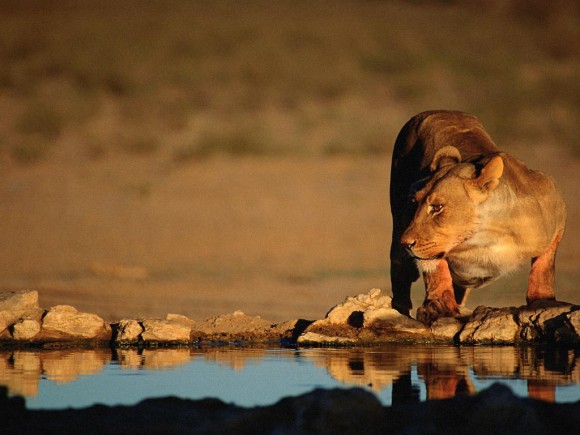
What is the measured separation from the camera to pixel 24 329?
15.0 meters

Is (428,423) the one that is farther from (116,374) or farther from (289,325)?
(289,325)

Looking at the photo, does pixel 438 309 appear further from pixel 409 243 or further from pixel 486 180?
pixel 486 180

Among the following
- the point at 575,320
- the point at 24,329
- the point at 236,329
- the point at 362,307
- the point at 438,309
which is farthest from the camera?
the point at 236,329

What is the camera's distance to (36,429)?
23.2 feet

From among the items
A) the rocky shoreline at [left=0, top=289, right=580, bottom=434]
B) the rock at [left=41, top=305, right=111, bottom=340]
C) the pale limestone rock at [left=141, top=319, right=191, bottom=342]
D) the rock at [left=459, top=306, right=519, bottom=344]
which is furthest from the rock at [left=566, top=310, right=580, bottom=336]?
the rock at [left=41, top=305, right=111, bottom=340]

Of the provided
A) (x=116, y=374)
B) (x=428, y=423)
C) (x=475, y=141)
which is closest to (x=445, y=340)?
(x=475, y=141)

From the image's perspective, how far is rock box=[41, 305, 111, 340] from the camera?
15.3 m

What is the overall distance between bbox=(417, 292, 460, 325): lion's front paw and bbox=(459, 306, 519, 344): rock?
0.50 m

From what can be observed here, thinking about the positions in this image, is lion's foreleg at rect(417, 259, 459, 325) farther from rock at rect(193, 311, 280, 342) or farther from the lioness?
rock at rect(193, 311, 280, 342)

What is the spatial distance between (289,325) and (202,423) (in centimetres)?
932

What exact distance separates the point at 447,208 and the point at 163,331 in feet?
13.1

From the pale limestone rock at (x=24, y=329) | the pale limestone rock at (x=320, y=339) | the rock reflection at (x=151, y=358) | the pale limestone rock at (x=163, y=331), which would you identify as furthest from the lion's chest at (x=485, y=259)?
the pale limestone rock at (x=24, y=329)

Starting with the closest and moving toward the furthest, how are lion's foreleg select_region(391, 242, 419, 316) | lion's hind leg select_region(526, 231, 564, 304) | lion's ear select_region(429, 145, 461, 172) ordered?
lion's ear select_region(429, 145, 461, 172), lion's hind leg select_region(526, 231, 564, 304), lion's foreleg select_region(391, 242, 419, 316)

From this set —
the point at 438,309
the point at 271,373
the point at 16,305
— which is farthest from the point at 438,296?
the point at 16,305
